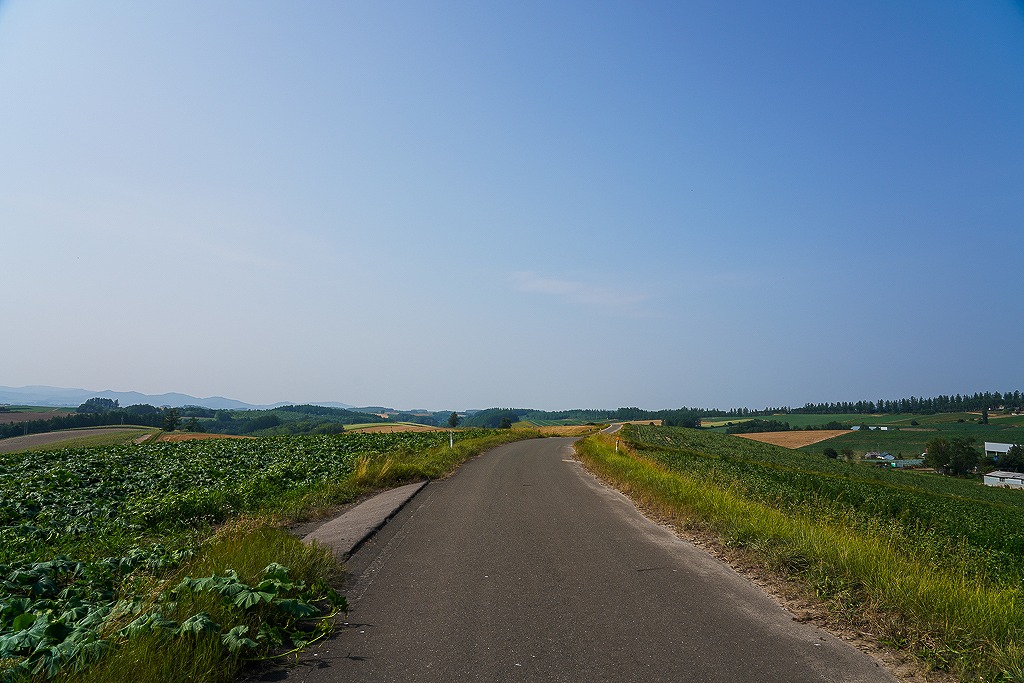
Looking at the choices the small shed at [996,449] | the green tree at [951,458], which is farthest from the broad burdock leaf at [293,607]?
the small shed at [996,449]

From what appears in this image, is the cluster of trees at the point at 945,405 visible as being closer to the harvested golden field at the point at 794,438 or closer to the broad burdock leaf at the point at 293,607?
the harvested golden field at the point at 794,438

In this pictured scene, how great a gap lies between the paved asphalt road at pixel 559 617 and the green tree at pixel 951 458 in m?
90.4

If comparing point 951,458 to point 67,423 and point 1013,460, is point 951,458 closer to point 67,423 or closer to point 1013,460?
point 1013,460

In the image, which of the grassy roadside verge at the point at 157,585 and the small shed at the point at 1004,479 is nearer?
the grassy roadside verge at the point at 157,585

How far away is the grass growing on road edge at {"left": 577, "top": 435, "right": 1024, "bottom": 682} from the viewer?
14.0 ft

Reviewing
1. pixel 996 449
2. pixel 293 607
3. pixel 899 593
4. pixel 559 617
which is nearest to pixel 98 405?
pixel 293 607

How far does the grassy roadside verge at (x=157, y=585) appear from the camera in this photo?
12.4 feet

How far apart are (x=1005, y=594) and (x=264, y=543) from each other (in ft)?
25.5

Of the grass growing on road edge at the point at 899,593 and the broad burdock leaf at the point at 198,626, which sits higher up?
the broad burdock leaf at the point at 198,626

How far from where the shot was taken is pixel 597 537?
9.26m

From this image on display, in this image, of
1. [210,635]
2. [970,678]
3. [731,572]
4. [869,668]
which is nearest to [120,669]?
[210,635]

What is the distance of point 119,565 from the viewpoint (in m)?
6.50

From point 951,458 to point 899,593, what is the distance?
307 feet

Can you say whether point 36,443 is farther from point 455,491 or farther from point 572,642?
point 572,642
